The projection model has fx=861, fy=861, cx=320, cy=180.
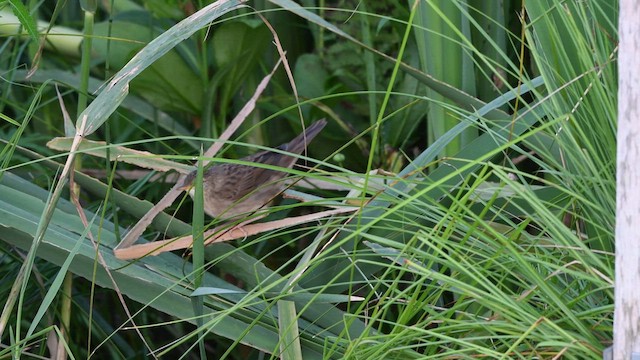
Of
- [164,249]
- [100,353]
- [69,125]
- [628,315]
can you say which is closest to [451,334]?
[628,315]

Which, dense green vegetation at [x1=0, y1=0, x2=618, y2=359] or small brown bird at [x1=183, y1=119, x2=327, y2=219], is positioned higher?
dense green vegetation at [x1=0, y1=0, x2=618, y2=359]

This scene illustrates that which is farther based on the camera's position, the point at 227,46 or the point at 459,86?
the point at 227,46

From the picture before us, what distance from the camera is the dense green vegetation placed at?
0.84m

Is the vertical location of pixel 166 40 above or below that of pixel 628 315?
above

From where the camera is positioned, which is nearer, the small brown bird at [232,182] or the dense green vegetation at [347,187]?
the dense green vegetation at [347,187]

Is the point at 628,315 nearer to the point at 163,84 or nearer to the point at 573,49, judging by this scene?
the point at 573,49

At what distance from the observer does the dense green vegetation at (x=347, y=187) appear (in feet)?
2.74

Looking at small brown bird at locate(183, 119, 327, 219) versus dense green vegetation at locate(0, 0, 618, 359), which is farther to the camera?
small brown bird at locate(183, 119, 327, 219)

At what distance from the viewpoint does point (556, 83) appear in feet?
3.14

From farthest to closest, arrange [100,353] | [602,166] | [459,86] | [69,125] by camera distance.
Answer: [100,353], [459,86], [69,125], [602,166]

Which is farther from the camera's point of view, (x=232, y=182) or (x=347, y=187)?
(x=232, y=182)

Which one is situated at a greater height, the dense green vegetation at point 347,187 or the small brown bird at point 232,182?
the dense green vegetation at point 347,187

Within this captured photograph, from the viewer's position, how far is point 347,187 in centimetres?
97

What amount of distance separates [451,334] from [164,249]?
42 cm
